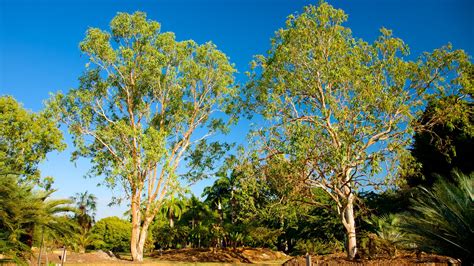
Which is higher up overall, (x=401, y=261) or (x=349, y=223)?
(x=349, y=223)

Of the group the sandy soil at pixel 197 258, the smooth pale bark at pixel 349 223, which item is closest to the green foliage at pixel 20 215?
the sandy soil at pixel 197 258

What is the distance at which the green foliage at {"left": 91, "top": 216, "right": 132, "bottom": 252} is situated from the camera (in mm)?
53697

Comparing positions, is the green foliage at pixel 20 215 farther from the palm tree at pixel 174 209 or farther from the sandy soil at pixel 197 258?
the palm tree at pixel 174 209

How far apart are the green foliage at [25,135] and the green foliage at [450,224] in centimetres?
2552

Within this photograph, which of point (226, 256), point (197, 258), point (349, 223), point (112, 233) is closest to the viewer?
point (349, 223)

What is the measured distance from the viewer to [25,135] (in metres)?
30.3

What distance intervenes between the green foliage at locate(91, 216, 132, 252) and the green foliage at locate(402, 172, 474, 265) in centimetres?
4858

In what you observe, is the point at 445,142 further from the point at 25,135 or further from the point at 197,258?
the point at 25,135

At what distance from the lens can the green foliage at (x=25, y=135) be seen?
2947cm

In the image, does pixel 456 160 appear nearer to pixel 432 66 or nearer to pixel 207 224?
pixel 432 66

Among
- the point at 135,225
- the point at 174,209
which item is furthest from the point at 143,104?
the point at 174,209

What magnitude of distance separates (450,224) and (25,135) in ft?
95.7

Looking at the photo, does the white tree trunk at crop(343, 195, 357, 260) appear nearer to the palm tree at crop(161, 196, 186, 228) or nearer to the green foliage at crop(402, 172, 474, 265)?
the green foliage at crop(402, 172, 474, 265)

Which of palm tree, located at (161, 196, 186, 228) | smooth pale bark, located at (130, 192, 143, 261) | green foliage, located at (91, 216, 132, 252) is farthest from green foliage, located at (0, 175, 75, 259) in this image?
green foliage, located at (91, 216, 132, 252)
